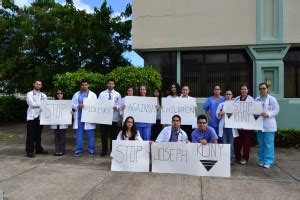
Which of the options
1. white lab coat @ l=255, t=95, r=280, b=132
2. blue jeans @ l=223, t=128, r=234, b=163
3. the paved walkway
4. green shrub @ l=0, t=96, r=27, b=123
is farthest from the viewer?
green shrub @ l=0, t=96, r=27, b=123

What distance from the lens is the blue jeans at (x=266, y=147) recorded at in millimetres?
8273

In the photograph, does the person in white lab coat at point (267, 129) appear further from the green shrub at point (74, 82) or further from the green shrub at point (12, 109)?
the green shrub at point (12, 109)

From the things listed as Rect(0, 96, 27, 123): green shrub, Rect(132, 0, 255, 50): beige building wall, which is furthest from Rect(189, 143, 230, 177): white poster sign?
Rect(0, 96, 27, 123): green shrub

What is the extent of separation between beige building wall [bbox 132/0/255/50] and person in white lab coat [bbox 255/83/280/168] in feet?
18.6

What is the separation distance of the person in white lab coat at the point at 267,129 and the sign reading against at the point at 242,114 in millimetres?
154

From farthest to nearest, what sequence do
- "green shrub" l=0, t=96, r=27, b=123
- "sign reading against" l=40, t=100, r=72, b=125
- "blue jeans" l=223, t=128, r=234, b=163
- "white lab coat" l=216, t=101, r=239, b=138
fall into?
1. "green shrub" l=0, t=96, r=27, b=123
2. "sign reading against" l=40, t=100, r=72, b=125
3. "blue jeans" l=223, t=128, r=234, b=163
4. "white lab coat" l=216, t=101, r=239, b=138

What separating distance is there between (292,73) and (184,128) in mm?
6901

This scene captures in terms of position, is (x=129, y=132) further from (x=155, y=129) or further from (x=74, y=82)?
(x=74, y=82)

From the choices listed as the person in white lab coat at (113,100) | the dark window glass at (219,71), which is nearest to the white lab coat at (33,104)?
the person in white lab coat at (113,100)

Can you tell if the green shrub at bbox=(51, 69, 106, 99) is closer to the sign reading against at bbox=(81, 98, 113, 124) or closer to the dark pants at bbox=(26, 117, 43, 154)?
the dark pants at bbox=(26, 117, 43, 154)

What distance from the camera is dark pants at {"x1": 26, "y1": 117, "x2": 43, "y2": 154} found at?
941cm

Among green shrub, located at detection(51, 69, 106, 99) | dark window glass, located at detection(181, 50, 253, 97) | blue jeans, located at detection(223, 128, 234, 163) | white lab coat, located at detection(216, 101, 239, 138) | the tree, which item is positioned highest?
the tree

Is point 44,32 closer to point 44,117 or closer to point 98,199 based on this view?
point 44,117

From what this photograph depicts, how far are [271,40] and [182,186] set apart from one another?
8.53 m
